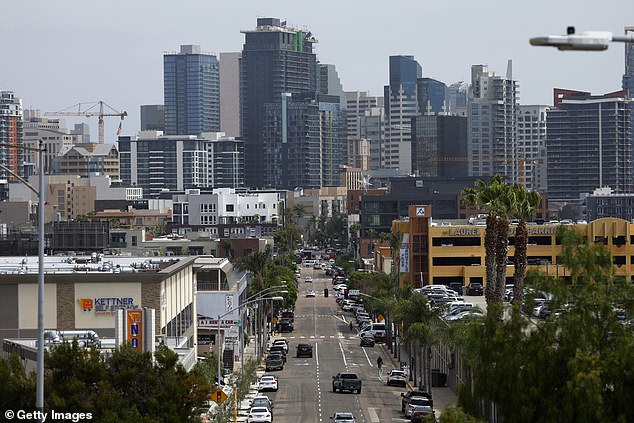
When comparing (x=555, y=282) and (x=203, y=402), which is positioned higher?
(x=555, y=282)

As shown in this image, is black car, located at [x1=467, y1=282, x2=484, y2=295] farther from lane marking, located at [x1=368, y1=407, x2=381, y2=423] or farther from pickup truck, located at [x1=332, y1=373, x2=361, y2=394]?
lane marking, located at [x1=368, y1=407, x2=381, y2=423]

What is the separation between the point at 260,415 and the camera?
68.4 m

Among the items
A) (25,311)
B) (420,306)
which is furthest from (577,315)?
(420,306)

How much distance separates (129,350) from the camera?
43.7 m

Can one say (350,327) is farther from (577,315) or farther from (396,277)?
(577,315)

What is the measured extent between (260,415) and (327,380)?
25779mm

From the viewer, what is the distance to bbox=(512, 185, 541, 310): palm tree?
7181cm

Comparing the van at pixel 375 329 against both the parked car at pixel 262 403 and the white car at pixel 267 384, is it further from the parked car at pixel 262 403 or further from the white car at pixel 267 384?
the parked car at pixel 262 403

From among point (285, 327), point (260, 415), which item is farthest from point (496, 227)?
point (285, 327)

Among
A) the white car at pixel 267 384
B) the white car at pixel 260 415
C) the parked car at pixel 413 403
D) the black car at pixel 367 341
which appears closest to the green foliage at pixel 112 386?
the white car at pixel 260 415

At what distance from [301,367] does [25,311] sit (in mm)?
40658

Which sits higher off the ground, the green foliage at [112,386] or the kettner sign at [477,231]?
the kettner sign at [477,231]

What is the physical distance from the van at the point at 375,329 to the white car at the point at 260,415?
58683mm

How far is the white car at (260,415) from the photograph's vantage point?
68.1 m
